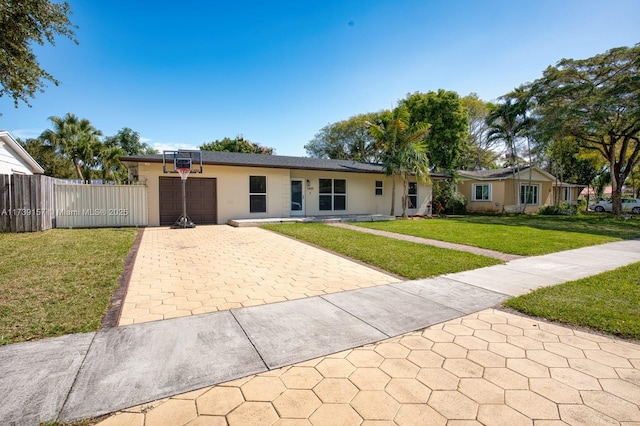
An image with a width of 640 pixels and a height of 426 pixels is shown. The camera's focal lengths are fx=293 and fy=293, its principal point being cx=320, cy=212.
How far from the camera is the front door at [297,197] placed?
1503cm

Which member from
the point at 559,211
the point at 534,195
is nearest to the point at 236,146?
the point at 534,195

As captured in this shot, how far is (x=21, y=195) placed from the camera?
9.32 m

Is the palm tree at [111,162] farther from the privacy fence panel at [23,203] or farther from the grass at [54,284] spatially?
the grass at [54,284]

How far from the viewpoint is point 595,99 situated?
54.7 ft

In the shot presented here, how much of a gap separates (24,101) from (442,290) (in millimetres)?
10071

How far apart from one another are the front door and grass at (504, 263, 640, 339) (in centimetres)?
1170

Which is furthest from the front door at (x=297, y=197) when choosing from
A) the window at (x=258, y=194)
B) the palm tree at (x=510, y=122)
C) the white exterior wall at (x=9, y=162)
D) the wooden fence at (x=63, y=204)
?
the palm tree at (x=510, y=122)

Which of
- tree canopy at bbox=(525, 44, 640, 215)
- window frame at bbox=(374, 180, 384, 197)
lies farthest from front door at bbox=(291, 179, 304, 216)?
tree canopy at bbox=(525, 44, 640, 215)

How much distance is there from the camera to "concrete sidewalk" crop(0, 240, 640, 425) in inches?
79.3

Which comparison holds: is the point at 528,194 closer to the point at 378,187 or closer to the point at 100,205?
the point at 378,187

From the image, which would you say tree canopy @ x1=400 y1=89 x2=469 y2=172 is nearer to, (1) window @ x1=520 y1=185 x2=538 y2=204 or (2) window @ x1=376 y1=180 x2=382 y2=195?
(1) window @ x1=520 y1=185 x2=538 y2=204

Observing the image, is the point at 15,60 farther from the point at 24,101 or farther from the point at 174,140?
the point at 174,140

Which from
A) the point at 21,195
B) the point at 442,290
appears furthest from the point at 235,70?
the point at 442,290

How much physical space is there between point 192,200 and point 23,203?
5.18 metres
